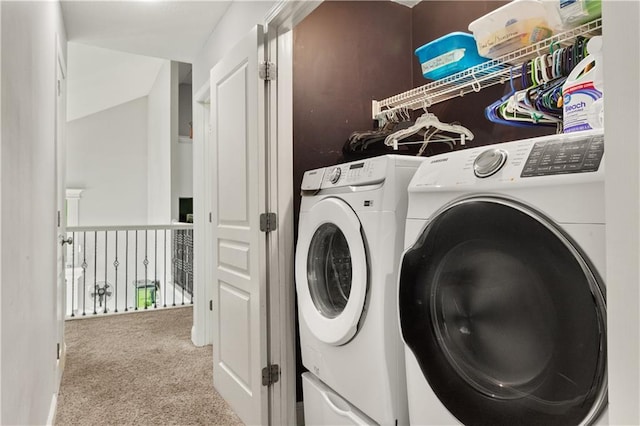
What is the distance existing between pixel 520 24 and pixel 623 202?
135 centimetres

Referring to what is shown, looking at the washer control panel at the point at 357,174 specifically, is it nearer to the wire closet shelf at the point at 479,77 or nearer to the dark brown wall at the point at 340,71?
the dark brown wall at the point at 340,71

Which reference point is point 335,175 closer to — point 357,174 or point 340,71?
point 357,174

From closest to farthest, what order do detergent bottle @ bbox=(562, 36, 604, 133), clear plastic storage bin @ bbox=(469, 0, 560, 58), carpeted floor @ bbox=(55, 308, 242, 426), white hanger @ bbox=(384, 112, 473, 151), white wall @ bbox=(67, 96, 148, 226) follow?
detergent bottle @ bbox=(562, 36, 604, 133) < clear plastic storage bin @ bbox=(469, 0, 560, 58) < white hanger @ bbox=(384, 112, 473, 151) < carpeted floor @ bbox=(55, 308, 242, 426) < white wall @ bbox=(67, 96, 148, 226)

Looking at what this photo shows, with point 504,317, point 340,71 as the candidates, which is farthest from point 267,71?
point 504,317

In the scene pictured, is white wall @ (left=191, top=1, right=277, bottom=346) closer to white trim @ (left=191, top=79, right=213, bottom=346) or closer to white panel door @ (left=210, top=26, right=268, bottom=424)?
white trim @ (left=191, top=79, right=213, bottom=346)

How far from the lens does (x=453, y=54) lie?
6.34 ft

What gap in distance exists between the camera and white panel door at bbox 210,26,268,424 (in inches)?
76.7

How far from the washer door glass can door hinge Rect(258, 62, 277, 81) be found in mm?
793

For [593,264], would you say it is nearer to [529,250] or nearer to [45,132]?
[529,250]

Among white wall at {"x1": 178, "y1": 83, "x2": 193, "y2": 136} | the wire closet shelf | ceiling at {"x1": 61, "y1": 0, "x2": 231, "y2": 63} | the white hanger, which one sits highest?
white wall at {"x1": 178, "y1": 83, "x2": 193, "y2": 136}

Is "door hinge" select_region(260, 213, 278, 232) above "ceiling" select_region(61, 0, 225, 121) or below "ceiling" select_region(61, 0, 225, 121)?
below

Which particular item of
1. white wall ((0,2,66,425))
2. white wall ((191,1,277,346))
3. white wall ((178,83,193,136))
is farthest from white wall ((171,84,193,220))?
white wall ((0,2,66,425))

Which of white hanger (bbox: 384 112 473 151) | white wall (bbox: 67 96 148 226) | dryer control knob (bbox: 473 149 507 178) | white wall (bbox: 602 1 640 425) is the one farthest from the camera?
white wall (bbox: 67 96 148 226)

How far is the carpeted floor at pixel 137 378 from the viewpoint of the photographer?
84.7 inches
